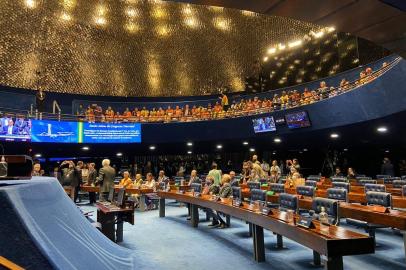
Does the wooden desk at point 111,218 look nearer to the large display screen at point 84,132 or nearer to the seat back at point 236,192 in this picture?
the seat back at point 236,192

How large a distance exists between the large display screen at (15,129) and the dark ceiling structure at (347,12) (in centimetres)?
1304

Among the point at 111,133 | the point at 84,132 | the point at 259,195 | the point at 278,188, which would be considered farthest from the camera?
the point at 111,133

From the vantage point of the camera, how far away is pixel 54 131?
1552cm

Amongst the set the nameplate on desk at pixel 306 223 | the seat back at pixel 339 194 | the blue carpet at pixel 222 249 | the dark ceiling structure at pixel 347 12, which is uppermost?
the dark ceiling structure at pixel 347 12

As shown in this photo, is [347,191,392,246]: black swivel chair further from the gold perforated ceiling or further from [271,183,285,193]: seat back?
the gold perforated ceiling

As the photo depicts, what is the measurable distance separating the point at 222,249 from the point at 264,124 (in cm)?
1063

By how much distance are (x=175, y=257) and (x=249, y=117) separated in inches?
467

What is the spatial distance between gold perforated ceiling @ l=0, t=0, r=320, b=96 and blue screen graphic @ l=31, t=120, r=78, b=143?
5669mm

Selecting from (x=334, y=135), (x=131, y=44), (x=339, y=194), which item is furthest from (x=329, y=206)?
(x=131, y=44)

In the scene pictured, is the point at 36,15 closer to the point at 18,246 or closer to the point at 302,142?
the point at 302,142

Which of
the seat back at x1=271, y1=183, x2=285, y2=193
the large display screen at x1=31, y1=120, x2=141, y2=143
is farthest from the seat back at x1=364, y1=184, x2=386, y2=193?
the large display screen at x1=31, y1=120, x2=141, y2=143

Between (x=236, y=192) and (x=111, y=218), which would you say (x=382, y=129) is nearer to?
(x=236, y=192)

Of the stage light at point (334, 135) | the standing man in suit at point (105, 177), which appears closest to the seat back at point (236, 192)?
the standing man in suit at point (105, 177)

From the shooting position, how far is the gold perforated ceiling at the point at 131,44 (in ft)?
63.6
